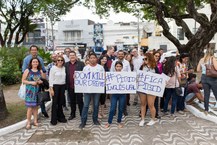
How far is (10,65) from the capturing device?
13625 millimetres

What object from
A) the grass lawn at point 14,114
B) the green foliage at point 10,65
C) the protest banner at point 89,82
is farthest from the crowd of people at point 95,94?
→ the green foliage at point 10,65

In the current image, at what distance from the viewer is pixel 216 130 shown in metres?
6.02

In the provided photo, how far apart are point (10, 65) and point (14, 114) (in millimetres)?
6900

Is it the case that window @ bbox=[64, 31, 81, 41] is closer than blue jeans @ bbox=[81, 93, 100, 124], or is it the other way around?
blue jeans @ bbox=[81, 93, 100, 124]

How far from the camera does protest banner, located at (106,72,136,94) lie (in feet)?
21.1

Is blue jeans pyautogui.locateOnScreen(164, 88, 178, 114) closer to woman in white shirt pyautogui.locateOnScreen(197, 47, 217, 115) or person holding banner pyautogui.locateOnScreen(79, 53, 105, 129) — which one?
woman in white shirt pyautogui.locateOnScreen(197, 47, 217, 115)

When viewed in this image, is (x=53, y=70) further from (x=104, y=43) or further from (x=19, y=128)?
(x=104, y=43)

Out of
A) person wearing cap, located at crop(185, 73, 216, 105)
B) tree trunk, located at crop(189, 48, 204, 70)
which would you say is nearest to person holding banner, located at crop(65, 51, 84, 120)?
person wearing cap, located at crop(185, 73, 216, 105)

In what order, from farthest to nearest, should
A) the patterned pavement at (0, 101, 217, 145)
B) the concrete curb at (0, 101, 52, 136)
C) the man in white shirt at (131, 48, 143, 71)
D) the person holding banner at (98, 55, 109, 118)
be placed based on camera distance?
the man in white shirt at (131, 48, 143, 71), the person holding banner at (98, 55, 109, 118), the concrete curb at (0, 101, 52, 136), the patterned pavement at (0, 101, 217, 145)

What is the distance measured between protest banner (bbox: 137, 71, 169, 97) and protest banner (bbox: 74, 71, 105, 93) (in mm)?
918

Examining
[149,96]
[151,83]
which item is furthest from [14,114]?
[151,83]

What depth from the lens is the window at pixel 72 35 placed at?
69.1 metres

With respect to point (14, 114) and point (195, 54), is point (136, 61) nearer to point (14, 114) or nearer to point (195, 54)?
point (14, 114)

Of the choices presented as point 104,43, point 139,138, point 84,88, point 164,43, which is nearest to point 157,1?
point 84,88
